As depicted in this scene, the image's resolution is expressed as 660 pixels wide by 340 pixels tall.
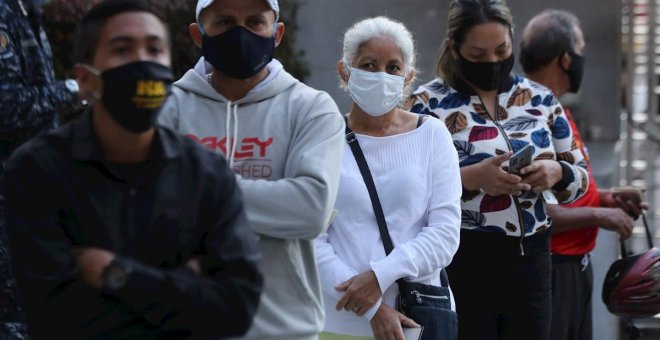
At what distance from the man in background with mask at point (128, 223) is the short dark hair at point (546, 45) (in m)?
3.65

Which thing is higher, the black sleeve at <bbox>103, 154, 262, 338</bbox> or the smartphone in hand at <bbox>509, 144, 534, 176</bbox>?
the black sleeve at <bbox>103, 154, 262, 338</bbox>

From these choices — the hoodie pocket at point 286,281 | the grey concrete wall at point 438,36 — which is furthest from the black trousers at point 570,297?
the hoodie pocket at point 286,281

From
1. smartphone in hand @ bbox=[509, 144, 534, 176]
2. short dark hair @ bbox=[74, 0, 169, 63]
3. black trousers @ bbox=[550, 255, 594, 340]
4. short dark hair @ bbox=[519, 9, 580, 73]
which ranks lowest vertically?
black trousers @ bbox=[550, 255, 594, 340]

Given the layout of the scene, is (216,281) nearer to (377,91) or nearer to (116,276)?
(116,276)

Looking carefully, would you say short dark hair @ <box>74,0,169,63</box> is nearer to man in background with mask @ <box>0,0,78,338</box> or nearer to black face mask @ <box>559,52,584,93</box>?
man in background with mask @ <box>0,0,78,338</box>

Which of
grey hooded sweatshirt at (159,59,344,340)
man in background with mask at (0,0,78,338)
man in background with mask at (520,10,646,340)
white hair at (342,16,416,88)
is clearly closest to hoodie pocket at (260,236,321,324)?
grey hooded sweatshirt at (159,59,344,340)

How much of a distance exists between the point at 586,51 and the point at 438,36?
999 millimetres

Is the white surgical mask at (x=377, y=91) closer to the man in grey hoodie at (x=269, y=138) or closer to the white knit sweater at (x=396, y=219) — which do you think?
the white knit sweater at (x=396, y=219)

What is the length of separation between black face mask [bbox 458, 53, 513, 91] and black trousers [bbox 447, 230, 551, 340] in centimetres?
62

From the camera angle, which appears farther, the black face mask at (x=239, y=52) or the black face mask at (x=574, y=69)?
the black face mask at (x=574, y=69)

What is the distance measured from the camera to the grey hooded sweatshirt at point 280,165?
10.5 ft

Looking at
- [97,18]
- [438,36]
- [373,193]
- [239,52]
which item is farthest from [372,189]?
[438,36]

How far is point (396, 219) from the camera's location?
4.21 meters

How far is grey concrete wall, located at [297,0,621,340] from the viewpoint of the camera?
766 cm
